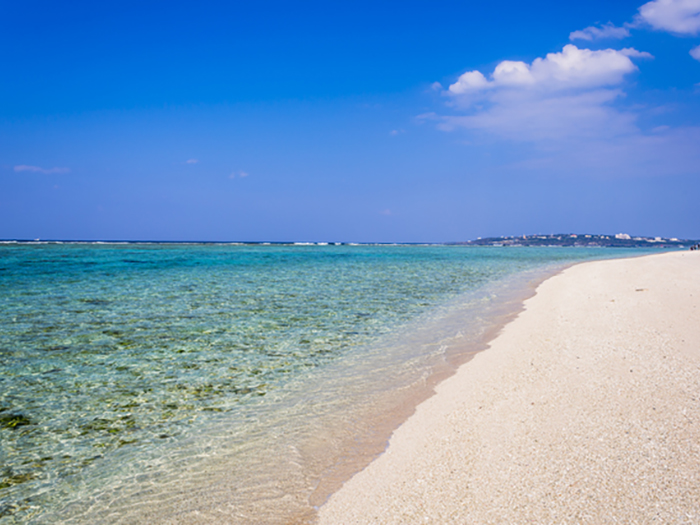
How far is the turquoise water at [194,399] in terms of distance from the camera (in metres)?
3.63

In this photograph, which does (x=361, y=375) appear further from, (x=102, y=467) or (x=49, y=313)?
(x=49, y=313)

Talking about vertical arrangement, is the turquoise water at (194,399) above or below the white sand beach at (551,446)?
below

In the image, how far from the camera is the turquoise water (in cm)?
363

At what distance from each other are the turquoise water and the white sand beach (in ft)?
2.34

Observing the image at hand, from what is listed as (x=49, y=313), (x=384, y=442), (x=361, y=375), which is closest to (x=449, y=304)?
(x=361, y=375)

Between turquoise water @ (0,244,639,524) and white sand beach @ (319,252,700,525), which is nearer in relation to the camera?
white sand beach @ (319,252,700,525)

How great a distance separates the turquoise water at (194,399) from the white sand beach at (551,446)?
0.71 metres

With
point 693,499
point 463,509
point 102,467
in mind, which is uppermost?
point 693,499

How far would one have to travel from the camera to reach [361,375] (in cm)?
679

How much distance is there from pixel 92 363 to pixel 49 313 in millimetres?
6252

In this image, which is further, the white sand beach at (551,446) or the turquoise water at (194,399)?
the turquoise water at (194,399)

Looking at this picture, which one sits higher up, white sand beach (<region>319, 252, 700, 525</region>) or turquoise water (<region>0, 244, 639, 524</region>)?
white sand beach (<region>319, 252, 700, 525</region>)

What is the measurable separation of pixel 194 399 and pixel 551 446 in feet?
15.5

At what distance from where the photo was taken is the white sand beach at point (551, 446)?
9.12ft
